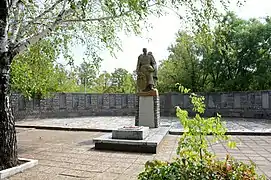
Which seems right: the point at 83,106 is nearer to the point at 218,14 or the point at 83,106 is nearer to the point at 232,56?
the point at 232,56

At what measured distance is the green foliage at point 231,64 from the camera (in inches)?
538

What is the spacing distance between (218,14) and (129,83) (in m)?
19.9

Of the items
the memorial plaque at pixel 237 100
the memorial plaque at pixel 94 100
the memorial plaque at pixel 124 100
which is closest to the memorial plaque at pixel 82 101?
the memorial plaque at pixel 94 100

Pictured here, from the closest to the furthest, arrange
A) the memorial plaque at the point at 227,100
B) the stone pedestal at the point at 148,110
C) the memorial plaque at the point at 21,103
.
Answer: the stone pedestal at the point at 148,110 < the memorial plaque at the point at 21,103 < the memorial plaque at the point at 227,100

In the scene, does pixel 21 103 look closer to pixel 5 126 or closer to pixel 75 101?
pixel 75 101

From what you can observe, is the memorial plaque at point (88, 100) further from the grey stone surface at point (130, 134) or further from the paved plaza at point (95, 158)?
the grey stone surface at point (130, 134)

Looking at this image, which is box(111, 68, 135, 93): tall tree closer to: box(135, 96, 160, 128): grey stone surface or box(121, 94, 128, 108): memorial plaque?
box(121, 94, 128, 108): memorial plaque

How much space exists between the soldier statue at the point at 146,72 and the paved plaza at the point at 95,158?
87.0 inches

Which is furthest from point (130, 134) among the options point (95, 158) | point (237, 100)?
point (237, 100)

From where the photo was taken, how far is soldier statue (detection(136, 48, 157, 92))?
8320 mm

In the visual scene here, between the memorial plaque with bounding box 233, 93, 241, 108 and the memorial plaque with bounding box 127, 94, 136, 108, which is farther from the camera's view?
the memorial plaque with bounding box 127, 94, 136, 108

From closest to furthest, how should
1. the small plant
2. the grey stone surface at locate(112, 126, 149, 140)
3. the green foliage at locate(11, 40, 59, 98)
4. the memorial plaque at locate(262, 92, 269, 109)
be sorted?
the small plant
the grey stone surface at locate(112, 126, 149, 140)
the green foliage at locate(11, 40, 59, 98)
the memorial plaque at locate(262, 92, 269, 109)

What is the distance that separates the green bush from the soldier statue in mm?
5951

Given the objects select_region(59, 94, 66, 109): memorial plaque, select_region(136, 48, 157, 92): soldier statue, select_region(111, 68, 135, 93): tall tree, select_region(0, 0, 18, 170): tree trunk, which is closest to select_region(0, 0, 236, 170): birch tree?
select_region(0, 0, 18, 170): tree trunk
